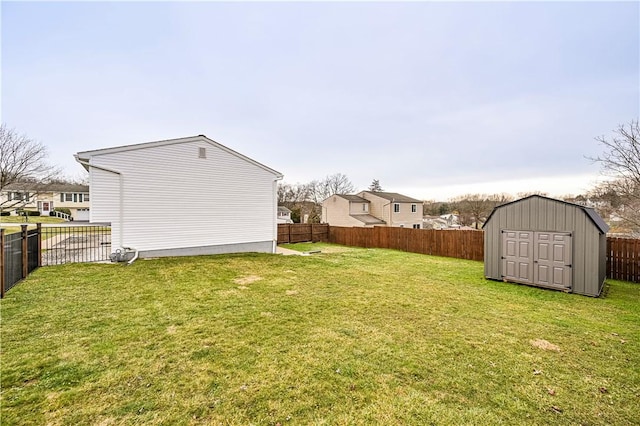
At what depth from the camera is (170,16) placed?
11.1 meters

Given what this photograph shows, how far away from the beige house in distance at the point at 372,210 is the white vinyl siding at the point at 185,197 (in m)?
16.7

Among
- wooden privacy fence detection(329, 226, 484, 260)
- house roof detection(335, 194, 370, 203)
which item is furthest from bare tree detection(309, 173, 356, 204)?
wooden privacy fence detection(329, 226, 484, 260)

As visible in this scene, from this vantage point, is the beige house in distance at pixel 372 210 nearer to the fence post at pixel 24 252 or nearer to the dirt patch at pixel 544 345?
the dirt patch at pixel 544 345

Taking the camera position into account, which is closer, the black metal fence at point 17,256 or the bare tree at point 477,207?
the black metal fence at point 17,256

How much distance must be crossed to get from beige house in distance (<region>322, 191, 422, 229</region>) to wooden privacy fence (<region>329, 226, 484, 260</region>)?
9174 millimetres

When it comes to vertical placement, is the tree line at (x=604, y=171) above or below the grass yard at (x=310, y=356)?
above

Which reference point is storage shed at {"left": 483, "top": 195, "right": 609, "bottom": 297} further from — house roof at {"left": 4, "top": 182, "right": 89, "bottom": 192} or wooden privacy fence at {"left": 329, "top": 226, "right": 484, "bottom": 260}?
house roof at {"left": 4, "top": 182, "right": 89, "bottom": 192}

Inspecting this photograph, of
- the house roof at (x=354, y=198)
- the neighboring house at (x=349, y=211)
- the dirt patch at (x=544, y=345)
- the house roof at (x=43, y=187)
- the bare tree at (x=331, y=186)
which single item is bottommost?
the dirt patch at (x=544, y=345)

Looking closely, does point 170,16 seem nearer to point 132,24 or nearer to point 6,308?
point 132,24

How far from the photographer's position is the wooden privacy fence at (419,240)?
13492 millimetres

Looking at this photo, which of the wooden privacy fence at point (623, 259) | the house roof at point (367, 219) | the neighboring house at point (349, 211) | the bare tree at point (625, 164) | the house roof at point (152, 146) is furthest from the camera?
the neighboring house at point (349, 211)

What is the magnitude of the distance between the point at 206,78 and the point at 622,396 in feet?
53.9

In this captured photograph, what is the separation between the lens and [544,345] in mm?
4066

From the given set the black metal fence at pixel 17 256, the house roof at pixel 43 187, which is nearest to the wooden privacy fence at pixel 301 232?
the black metal fence at pixel 17 256
